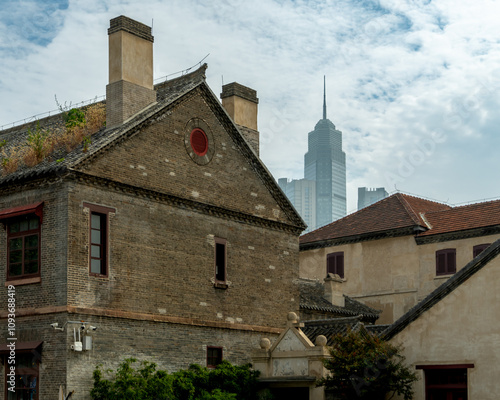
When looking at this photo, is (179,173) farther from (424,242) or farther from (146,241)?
(424,242)

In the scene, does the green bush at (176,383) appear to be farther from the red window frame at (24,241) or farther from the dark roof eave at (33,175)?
the dark roof eave at (33,175)

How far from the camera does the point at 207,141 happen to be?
33.0 m

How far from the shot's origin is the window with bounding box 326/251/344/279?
1946 inches

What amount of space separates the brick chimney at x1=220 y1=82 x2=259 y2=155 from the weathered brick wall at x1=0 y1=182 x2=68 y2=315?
11.6m

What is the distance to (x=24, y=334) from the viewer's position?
27219mm

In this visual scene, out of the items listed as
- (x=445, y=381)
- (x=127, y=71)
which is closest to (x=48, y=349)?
(x=127, y=71)

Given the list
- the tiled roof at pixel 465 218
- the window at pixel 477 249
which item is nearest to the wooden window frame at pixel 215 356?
the window at pixel 477 249

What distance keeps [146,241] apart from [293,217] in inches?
359

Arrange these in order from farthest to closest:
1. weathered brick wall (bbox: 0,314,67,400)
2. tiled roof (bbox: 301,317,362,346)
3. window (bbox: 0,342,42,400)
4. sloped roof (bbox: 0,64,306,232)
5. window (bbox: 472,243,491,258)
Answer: window (bbox: 472,243,491,258)
tiled roof (bbox: 301,317,362,346)
sloped roof (bbox: 0,64,306,232)
window (bbox: 0,342,42,400)
weathered brick wall (bbox: 0,314,67,400)

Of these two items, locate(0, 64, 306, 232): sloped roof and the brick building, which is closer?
the brick building

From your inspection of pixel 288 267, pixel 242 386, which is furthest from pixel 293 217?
pixel 242 386

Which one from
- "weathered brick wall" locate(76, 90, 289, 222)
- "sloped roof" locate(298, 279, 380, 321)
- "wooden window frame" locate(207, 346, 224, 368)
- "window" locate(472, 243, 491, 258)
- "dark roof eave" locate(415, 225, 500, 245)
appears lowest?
"wooden window frame" locate(207, 346, 224, 368)

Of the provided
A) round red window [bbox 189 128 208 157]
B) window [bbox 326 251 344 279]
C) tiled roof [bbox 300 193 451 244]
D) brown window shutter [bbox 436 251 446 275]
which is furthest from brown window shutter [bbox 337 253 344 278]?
round red window [bbox 189 128 208 157]

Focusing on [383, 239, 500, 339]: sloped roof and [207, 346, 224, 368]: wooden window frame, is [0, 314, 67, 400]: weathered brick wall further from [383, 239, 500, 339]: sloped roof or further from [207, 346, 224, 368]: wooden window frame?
[383, 239, 500, 339]: sloped roof
